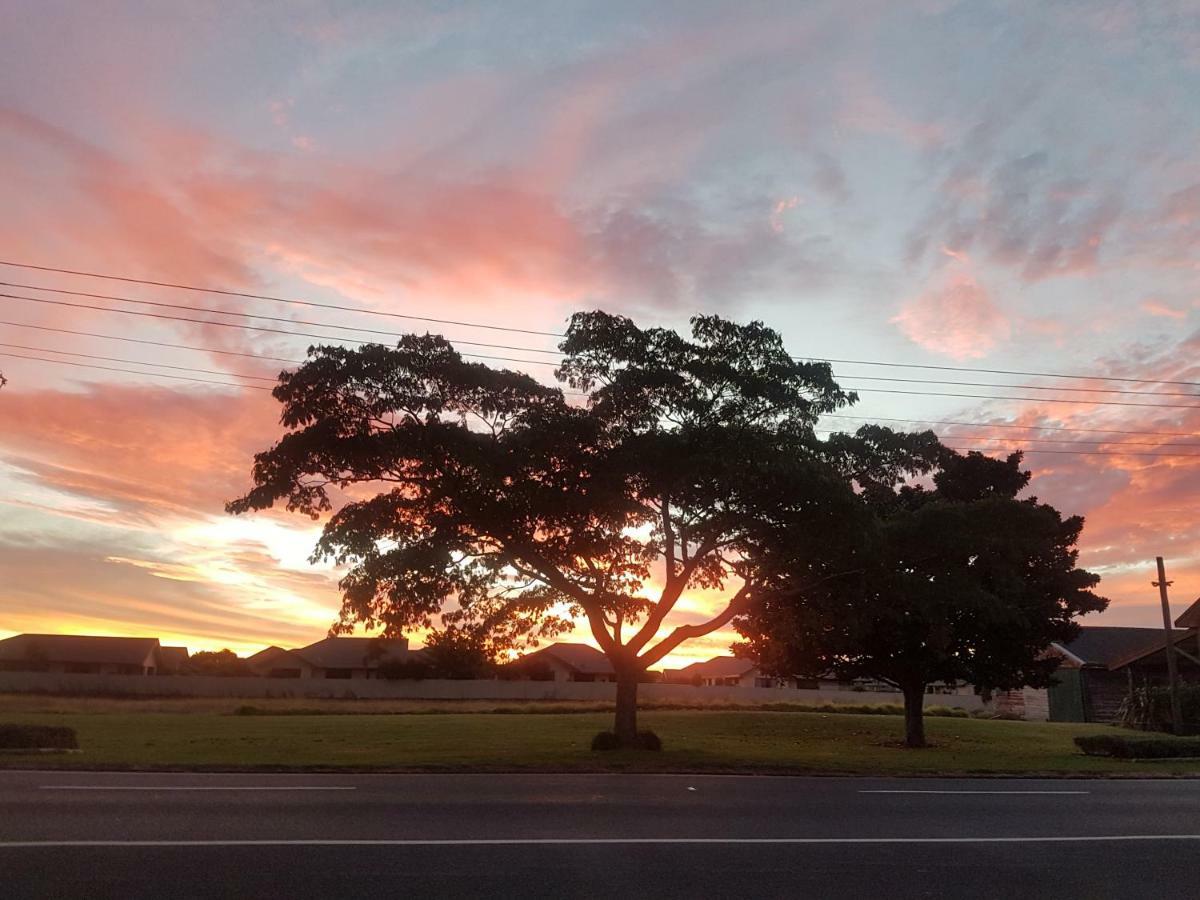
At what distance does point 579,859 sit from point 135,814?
5.42m

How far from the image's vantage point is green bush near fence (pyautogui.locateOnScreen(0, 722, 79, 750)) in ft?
67.2

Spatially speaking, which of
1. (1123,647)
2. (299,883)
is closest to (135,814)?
(299,883)

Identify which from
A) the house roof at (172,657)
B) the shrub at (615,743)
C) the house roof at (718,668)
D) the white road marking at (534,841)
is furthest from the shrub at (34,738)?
the house roof at (718,668)

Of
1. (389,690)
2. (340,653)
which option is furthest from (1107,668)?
(340,653)

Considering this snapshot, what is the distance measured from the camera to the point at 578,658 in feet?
330

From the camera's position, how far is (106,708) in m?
51.9

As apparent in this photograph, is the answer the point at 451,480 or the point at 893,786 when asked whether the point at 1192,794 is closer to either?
the point at 893,786

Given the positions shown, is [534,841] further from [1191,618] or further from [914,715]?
[1191,618]

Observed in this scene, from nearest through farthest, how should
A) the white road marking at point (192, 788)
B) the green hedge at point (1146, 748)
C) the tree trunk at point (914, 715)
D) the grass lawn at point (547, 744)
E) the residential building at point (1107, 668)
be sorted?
the white road marking at point (192, 788) → the grass lawn at point (547, 744) → the green hedge at point (1146, 748) → the tree trunk at point (914, 715) → the residential building at point (1107, 668)

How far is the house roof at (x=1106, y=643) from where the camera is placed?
177ft

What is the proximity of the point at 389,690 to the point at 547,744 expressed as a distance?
4218 centimetres

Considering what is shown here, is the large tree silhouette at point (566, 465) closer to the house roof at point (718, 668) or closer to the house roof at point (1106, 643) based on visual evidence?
the house roof at point (1106, 643)

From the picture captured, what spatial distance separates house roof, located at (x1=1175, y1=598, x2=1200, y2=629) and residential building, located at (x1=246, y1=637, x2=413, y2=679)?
5926 centimetres

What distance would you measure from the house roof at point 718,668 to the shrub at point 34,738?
101 meters
